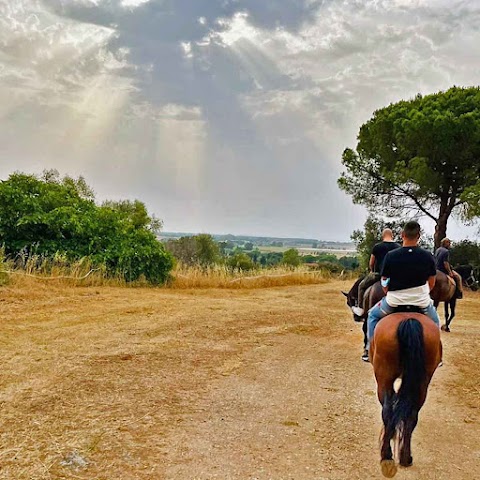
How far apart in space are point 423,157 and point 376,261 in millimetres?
12881

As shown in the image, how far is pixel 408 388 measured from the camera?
3.39m

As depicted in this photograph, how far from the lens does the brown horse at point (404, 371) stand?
3.36 m

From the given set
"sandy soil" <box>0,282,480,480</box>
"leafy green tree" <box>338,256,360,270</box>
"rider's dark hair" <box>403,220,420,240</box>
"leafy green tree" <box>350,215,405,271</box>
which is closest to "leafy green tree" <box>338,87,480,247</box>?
"leafy green tree" <box>350,215,405,271</box>

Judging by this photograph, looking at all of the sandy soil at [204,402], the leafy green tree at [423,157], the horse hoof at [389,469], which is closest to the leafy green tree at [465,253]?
the leafy green tree at [423,157]

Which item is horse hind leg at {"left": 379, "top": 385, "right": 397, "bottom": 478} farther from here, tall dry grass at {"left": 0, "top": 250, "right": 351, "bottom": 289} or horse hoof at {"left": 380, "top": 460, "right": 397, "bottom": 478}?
tall dry grass at {"left": 0, "top": 250, "right": 351, "bottom": 289}

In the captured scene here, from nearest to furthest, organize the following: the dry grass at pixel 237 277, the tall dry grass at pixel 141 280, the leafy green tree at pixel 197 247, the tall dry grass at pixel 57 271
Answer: the tall dry grass at pixel 57 271
the tall dry grass at pixel 141 280
the dry grass at pixel 237 277
the leafy green tree at pixel 197 247

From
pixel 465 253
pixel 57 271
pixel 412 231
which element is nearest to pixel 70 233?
pixel 57 271

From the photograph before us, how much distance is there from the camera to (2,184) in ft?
46.1

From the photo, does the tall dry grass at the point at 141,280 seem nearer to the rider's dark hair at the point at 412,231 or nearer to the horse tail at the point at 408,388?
the rider's dark hair at the point at 412,231

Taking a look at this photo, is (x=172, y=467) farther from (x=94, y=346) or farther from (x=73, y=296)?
(x=73, y=296)

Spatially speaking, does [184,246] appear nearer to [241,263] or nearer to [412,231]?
[241,263]

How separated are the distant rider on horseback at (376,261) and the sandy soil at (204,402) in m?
0.87

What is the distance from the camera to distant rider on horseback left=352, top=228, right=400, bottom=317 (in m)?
6.36

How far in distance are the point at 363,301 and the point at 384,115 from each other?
15.3 metres
